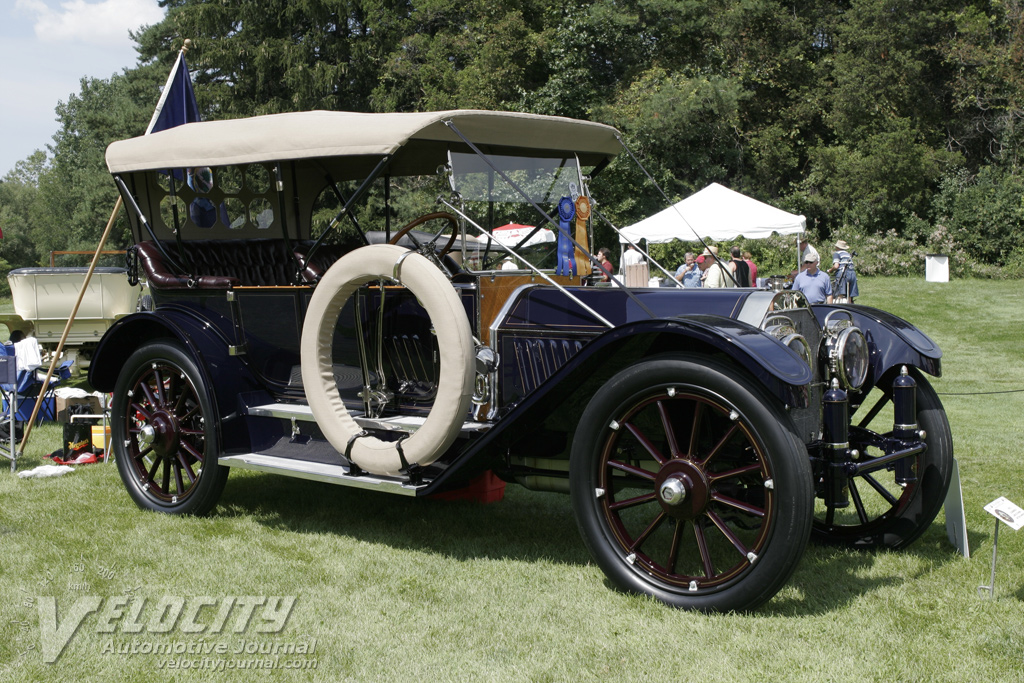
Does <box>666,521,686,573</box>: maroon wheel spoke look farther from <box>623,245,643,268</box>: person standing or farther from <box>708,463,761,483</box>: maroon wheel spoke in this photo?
<box>623,245,643,268</box>: person standing

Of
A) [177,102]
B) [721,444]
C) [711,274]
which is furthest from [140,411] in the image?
[711,274]

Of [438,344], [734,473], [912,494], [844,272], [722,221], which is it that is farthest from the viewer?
[722,221]

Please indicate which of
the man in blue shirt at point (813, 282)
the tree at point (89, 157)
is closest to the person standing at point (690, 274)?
the man in blue shirt at point (813, 282)

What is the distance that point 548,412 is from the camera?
3.96m

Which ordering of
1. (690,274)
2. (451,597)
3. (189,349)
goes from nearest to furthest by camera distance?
(451,597) → (189,349) → (690,274)

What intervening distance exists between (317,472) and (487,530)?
1.03m

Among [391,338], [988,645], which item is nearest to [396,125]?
[391,338]

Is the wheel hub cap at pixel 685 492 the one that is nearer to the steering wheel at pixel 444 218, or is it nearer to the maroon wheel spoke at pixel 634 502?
the maroon wheel spoke at pixel 634 502

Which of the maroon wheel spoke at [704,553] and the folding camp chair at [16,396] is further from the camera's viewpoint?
the folding camp chair at [16,396]

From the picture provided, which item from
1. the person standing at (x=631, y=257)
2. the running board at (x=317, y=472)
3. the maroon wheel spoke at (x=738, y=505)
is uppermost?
the person standing at (x=631, y=257)

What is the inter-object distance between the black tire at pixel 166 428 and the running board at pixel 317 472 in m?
0.24

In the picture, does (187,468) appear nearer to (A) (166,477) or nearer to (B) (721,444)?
(A) (166,477)

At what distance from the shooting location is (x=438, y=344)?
4410 mm

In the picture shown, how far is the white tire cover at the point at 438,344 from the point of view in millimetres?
4070
